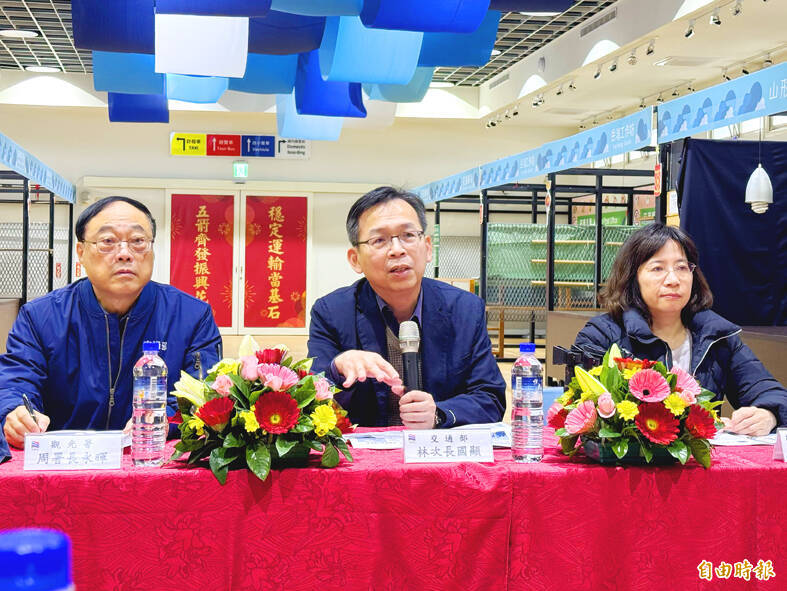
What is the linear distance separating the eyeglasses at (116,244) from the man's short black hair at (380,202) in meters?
0.60

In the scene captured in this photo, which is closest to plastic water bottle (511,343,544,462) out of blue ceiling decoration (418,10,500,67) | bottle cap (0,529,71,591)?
bottle cap (0,529,71,591)

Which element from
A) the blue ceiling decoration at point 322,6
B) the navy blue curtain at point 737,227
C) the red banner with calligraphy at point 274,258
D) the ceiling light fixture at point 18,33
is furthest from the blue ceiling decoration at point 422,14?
the red banner with calligraphy at point 274,258

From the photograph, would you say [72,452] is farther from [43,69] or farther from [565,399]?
[43,69]

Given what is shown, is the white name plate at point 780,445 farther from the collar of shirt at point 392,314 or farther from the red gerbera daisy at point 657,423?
the collar of shirt at point 392,314

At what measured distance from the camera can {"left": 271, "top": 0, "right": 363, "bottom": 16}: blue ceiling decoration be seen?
4055 mm

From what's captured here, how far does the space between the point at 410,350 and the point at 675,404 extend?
1.90ft

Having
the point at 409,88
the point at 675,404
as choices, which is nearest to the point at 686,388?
the point at 675,404

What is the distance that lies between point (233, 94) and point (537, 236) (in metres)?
4.78

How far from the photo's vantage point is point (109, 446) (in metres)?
A: 1.71

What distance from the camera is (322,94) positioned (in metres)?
6.32

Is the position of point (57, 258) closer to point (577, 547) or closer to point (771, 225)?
point (771, 225)

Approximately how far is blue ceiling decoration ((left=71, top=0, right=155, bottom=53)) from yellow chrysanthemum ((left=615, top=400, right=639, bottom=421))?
3.61 m

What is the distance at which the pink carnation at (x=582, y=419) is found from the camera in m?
1.82

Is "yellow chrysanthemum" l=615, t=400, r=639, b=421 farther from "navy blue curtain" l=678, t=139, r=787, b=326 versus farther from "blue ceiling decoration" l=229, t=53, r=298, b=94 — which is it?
"blue ceiling decoration" l=229, t=53, r=298, b=94
